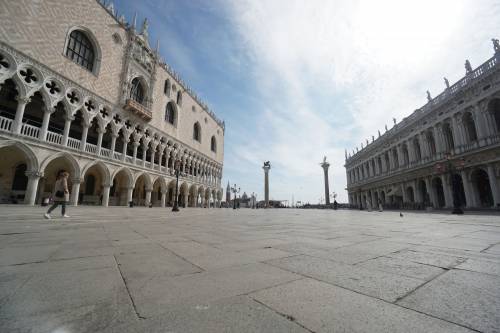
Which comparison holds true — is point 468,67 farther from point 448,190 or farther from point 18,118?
point 18,118

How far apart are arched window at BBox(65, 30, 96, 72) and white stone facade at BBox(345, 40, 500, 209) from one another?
107 ft

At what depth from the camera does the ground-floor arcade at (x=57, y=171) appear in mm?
16250

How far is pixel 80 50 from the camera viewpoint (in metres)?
20.9

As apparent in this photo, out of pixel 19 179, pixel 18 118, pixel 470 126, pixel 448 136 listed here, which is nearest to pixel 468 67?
pixel 470 126

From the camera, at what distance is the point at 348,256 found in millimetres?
2914

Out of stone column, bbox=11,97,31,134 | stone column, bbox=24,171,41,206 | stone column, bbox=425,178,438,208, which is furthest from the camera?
stone column, bbox=425,178,438,208

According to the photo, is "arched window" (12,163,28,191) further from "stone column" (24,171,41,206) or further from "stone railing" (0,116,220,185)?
"stone column" (24,171,41,206)

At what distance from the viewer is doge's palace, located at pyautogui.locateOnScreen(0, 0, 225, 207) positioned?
52.7 feet

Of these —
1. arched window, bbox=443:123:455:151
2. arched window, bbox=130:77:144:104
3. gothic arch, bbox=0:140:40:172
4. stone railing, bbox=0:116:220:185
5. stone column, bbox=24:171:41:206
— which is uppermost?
arched window, bbox=130:77:144:104

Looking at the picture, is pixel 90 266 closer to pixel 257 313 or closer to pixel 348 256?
pixel 257 313

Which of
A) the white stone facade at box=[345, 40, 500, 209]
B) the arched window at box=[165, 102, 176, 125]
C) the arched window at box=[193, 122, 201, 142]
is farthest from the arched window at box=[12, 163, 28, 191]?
the white stone facade at box=[345, 40, 500, 209]

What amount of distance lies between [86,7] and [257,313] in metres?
29.5

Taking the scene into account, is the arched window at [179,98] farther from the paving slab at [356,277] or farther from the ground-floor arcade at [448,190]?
the paving slab at [356,277]

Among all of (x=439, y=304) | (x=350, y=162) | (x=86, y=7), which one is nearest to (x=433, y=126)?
(x=350, y=162)
